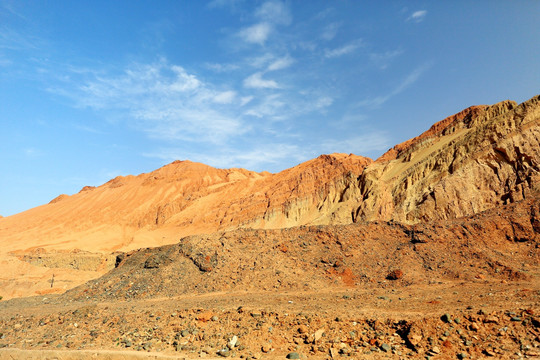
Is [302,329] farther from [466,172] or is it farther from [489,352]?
[466,172]

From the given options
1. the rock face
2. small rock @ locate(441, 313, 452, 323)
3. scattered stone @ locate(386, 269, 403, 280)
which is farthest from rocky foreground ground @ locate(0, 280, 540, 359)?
the rock face

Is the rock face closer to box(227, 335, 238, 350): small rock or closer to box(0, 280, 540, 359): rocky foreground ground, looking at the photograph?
box(0, 280, 540, 359): rocky foreground ground

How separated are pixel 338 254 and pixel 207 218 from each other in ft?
119

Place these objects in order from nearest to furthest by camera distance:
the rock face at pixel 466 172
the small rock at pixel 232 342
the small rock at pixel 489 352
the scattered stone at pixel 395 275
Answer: the small rock at pixel 489 352
the small rock at pixel 232 342
the scattered stone at pixel 395 275
the rock face at pixel 466 172

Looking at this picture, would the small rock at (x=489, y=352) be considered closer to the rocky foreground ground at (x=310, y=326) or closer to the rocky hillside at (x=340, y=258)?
the rocky foreground ground at (x=310, y=326)

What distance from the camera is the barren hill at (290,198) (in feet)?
91.7

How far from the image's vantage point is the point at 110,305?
13.9 m

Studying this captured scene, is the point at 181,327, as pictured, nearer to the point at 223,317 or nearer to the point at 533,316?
the point at 223,317

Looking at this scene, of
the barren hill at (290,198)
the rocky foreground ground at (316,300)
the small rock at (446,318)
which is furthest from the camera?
the barren hill at (290,198)

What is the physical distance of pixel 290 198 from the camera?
46188mm

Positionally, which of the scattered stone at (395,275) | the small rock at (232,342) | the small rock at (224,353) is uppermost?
the scattered stone at (395,275)

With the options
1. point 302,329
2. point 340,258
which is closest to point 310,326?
point 302,329

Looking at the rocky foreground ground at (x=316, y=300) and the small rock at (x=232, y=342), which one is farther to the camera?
the small rock at (x=232, y=342)

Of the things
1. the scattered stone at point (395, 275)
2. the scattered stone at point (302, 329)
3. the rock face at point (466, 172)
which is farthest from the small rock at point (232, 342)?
the rock face at point (466, 172)
